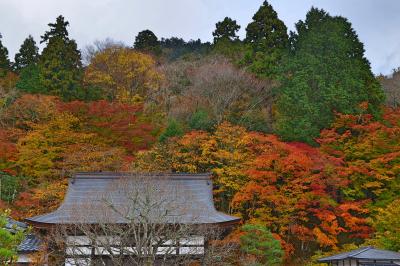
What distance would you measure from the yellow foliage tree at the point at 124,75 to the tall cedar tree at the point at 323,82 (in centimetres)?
926

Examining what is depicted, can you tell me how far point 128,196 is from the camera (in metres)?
16.4

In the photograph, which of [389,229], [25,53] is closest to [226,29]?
[25,53]

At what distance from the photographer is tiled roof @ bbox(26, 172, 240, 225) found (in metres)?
16.1

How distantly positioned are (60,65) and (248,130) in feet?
43.4

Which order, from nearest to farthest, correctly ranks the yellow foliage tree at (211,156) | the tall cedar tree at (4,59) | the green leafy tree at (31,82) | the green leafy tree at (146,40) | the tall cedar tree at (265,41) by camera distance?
the yellow foliage tree at (211,156), the green leafy tree at (31,82), the tall cedar tree at (265,41), the tall cedar tree at (4,59), the green leafy tree at (146,40)

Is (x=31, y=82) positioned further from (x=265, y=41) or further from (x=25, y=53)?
(x=265, y=41)

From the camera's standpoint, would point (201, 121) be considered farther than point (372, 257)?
Yes

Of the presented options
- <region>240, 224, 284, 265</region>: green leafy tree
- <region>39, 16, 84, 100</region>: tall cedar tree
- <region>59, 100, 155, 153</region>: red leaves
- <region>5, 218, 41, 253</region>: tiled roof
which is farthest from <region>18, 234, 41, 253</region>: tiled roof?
<region>39, 16, 84, 100</region>: tall cedar tree

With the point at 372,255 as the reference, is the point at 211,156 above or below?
above

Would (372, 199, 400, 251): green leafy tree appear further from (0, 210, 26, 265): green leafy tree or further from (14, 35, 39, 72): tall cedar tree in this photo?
(14, 35, 39, 72): tall cedar tree

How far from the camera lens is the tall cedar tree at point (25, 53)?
1559 inches

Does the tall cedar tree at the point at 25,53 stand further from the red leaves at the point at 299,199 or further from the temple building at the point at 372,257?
the temple building at the point at 372,257

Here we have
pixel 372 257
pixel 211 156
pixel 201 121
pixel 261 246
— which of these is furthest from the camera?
pixel 201 121

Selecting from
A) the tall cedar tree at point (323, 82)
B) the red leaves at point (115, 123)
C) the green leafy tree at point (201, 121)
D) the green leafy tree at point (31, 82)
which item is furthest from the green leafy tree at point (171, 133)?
the green leafy tree at point (31, 82)
